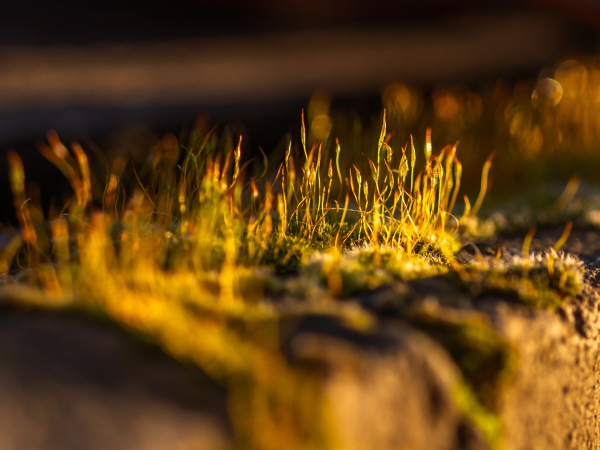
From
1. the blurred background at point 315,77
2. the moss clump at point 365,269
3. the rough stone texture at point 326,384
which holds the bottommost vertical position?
the rough stone texture at point 326,384

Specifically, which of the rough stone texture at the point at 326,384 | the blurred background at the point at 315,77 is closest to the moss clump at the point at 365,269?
the rough stone texture at the point at 326,384

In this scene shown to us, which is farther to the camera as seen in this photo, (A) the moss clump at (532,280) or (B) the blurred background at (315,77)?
(B) the blurred background at (315,77)

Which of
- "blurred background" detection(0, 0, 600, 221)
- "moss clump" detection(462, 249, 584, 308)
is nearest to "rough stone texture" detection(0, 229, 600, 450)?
"moss clump" detection(462, 249, 584, 308)

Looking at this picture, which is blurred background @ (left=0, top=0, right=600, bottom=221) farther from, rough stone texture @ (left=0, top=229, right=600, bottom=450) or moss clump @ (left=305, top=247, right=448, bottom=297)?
rough stone texture @ (left=0, top=229, right=600, bottom=450)

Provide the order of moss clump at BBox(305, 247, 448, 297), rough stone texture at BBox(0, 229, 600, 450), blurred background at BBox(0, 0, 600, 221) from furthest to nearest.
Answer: blurred background at BBox(0, 0, 600, 221)
moss clump at BBox(305, 247, 448, 297)
rough stone texture at BBox(0, 229, 600, 450)

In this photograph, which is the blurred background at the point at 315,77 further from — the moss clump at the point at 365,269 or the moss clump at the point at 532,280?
the moss clump at the point at 532,280

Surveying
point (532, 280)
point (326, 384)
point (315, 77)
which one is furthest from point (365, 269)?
point (315, 77)

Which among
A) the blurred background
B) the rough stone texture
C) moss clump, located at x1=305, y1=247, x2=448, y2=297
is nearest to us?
the rough stone texture

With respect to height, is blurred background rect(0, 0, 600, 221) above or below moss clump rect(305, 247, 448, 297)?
above
